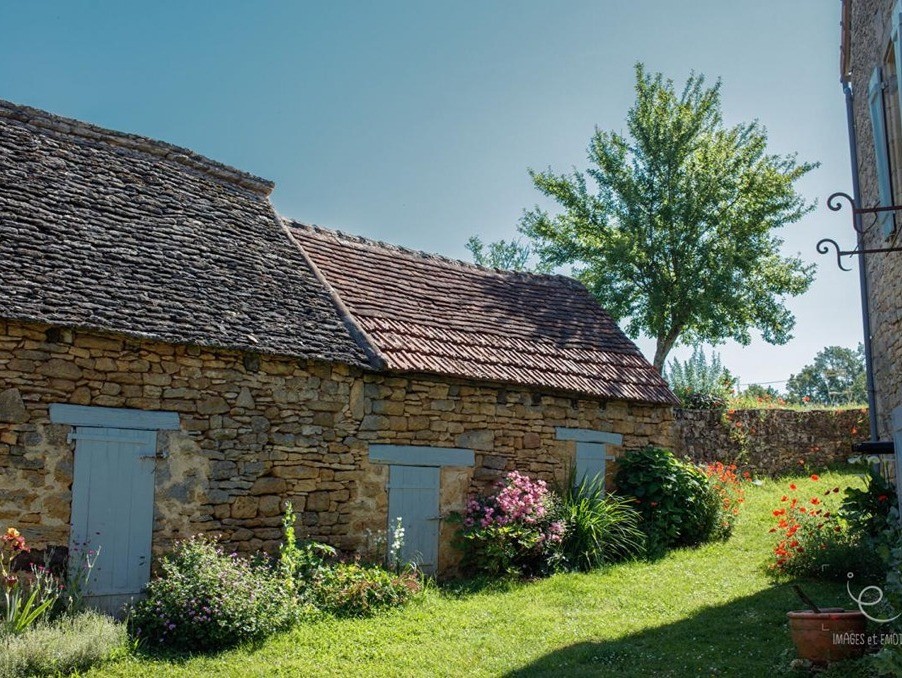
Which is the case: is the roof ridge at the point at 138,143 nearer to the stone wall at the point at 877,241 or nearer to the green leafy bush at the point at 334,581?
the green leafy bush at the point at 334,581

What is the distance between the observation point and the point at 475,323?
12.8 m

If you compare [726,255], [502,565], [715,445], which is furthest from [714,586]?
[726,255]

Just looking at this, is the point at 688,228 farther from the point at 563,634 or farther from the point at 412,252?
the point at 563,634

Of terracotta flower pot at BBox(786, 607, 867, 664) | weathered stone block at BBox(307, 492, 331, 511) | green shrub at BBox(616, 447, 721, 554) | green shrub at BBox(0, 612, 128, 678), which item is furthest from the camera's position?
green shrub at BBox(616, 447, 721, 554)

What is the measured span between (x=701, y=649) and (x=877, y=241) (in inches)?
178

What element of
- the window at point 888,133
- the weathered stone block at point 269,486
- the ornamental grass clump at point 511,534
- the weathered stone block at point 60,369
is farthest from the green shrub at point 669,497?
the weathered stone block at point 60,369

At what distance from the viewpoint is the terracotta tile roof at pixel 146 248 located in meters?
8.73

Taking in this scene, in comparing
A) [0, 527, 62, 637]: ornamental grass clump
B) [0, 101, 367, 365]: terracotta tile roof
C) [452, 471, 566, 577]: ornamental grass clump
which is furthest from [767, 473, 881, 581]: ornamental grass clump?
[0, 527, 62, 637]: ornamental grass clump

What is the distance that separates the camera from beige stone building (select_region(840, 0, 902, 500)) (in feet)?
24.8

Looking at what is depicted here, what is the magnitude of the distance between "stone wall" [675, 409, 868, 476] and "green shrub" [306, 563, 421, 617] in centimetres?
933

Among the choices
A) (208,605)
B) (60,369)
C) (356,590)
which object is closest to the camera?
(208,605)

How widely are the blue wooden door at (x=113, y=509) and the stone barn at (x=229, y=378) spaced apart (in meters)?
0.02

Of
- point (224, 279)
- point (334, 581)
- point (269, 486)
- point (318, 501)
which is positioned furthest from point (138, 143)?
point (334, 581)

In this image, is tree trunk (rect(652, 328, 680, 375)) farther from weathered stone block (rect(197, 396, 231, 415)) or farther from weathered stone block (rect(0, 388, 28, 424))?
weathered stone block (rect(0, 388, 28, 424))
